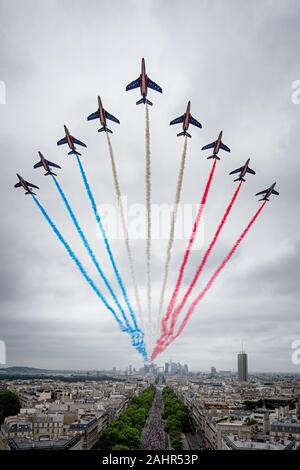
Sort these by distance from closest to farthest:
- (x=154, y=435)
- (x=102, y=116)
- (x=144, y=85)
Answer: (x=144, y=85), (x=102, y=116), (x=154, y=435)

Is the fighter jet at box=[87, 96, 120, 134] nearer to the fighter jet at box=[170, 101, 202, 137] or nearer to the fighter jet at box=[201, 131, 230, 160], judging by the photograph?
the fighter jet at box=[170, 101, 202, 137]

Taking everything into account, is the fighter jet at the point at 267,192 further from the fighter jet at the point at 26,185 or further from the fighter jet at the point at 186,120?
the fighter jet at the point at 26,185

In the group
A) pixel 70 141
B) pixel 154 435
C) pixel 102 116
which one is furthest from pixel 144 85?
pixel 154 435

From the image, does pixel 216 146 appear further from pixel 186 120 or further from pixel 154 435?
pixel 154 435

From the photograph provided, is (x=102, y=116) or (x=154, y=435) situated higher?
(x=102, y=116)

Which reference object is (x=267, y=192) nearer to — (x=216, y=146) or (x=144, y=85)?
(x=216, y=146)

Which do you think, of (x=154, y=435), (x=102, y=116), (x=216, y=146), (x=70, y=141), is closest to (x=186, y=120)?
(x=216, y=146)

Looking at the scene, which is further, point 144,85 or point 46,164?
point 46,164

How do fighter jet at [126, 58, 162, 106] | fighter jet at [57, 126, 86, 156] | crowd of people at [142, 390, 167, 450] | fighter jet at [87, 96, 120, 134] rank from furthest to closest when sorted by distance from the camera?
crowd of people at [142, 390, 167, 450] < fighter jet at [57, 126, 86, 156] < fighter jet at [87, 96, 120, 134] < fighter jet at [126, 58, 162, 106]

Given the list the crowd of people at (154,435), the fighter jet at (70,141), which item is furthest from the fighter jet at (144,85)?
the crowd of people at (154,435)

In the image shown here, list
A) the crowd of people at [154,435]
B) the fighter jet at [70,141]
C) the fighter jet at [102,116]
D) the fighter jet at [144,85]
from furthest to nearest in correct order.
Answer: the crowd of people at [154,435], the fighter jet at [70,141], the fighter jet at [102,116], the fighter jet at [144,85]

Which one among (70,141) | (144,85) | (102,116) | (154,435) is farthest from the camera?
(154,435)

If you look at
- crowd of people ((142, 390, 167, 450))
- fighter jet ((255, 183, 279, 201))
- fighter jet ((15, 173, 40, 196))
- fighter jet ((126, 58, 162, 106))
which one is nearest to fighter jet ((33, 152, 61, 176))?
fighter jet ((15, 173, 40, 196))

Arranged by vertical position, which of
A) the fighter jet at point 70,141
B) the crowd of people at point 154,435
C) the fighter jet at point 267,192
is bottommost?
the crowd of people at point 154,435
